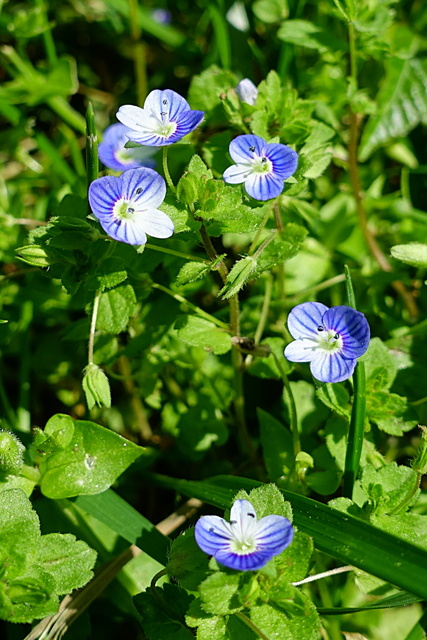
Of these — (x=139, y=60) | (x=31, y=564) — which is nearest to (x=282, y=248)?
→ (x=31, y=564)

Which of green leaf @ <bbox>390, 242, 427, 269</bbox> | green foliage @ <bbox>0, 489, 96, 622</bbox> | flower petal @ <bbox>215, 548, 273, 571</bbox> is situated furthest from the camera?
green leaf @ <bbox>390, 242, 427, 269</bbox>

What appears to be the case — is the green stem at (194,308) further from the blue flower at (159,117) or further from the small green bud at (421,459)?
the small green bud at (421,459)

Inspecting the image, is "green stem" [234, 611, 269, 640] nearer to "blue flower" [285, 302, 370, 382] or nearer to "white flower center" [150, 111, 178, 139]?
"blue flower" [285, 302, 370, 382]

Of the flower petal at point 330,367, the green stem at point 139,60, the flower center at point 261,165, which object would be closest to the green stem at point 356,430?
the flower petal at point 330,367

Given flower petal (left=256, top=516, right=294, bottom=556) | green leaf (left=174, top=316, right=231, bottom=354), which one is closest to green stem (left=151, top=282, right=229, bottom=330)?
green leaf (left=174, top=316, right=231, bottom=354)

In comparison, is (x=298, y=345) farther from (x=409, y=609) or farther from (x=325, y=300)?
(x=409, y=609)

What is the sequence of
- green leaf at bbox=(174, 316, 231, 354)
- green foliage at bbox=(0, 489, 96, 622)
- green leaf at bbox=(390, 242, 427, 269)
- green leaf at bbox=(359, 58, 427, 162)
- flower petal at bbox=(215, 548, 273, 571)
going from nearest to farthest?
flower petal at bbox=(215, 548, 273, 571) < green foliage at bbox=(0, 489, 96, 622) < green leaf at bbox=(174, 316, 231, 354) < green leaf at bbox=(390, 242, 427, 269) < green leaf at bbox=(359, 58, 427, 162)

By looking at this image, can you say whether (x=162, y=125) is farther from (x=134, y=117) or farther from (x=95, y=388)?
(x=95, y=388)

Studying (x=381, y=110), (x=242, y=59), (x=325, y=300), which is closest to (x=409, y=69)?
(x=381, y=110)
